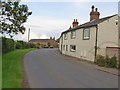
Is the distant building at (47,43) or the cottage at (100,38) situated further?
the distant building at (47,43)

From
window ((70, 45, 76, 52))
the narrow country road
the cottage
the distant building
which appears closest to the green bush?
the cottage

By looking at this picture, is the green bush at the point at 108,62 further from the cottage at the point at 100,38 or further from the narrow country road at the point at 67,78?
the narrow country road at the point at 67,78

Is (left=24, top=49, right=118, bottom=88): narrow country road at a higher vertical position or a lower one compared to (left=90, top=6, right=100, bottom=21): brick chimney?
lower

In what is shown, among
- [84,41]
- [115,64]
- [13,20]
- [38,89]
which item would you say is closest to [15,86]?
[38,89]

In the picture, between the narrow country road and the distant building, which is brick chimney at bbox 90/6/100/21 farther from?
the distant building

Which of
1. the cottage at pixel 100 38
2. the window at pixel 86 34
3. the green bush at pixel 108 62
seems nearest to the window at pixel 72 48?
the cottage at pixel 100 38

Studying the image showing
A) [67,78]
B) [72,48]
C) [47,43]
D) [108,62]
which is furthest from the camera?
[47,43]

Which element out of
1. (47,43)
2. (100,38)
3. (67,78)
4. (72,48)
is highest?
(100,38)

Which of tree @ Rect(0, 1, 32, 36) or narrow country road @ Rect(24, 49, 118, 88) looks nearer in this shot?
narrow country road @ Rect(24, 49, 118, 88)

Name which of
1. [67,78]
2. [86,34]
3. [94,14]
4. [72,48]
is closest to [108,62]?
[86,34]

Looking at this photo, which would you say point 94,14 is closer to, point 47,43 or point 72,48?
point 72,48

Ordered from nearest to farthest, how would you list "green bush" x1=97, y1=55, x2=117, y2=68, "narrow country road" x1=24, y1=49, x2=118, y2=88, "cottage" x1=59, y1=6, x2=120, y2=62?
"narrow country road" x1=24, y1=49, x2=118, y2=88
"green bush" x1=97, y1=55, x2=117, y2=68
"cottage" x1=59, y1=6, x2=120, y2=62

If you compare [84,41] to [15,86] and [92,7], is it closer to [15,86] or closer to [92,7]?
[92,7]

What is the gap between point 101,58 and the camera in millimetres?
30141
